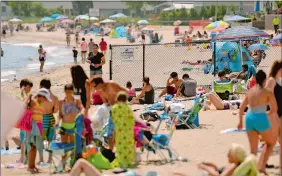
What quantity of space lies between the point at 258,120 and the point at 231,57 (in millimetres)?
11879

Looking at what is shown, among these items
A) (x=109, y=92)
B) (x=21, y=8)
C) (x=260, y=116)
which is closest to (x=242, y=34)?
(x=109, y=92)

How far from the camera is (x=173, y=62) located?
28844mm

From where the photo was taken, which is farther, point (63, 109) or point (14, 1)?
point (14, 1)

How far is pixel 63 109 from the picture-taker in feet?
29.6

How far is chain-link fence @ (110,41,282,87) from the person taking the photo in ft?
64.2

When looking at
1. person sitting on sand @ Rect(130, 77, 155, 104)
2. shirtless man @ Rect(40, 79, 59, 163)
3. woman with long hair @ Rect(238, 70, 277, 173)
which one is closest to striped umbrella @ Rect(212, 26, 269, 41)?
person sitting on sand @ Rect(130, 77, 155, 104)

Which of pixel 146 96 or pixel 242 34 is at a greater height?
pixel 242 34

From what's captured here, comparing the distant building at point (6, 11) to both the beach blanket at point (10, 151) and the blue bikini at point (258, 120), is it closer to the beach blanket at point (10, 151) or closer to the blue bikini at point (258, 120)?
the beach blanket at point (10, 151)

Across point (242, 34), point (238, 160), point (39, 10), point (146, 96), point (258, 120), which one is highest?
point (39, 10)

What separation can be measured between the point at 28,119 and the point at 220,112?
505cm

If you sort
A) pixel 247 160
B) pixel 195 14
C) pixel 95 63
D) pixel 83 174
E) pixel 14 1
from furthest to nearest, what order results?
pixel 14 1, pixel 195 14, pixel 95 63, pixel 83 174, pixel 247 160

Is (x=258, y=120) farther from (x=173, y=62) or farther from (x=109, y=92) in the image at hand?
(x=173, y=62)

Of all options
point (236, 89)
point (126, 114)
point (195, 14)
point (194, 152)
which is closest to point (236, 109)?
point (236, 89)

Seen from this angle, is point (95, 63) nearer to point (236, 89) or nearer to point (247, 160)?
point (236, 89)
